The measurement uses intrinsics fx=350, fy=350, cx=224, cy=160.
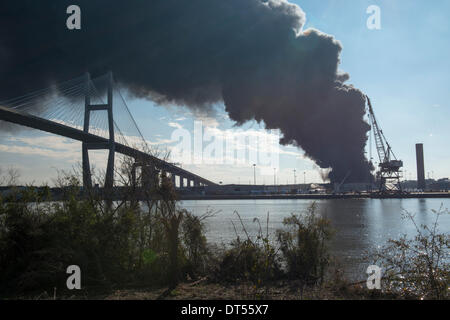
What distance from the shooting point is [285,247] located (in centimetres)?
1023

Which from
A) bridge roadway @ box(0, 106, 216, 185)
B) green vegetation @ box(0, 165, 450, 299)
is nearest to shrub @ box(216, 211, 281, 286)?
green vegetation @ box(0, 165, 450, 299)

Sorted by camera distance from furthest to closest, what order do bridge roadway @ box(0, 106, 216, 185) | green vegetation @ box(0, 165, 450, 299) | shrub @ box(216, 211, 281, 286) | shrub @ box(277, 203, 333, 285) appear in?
bridge roadway @ box(0, 106, 216, 185) → shrub @ box(277, 203, 333, 285) → shrub @ box(216, 211, 281, 286) → green vegetation @ box(0, 165, 450, 299)

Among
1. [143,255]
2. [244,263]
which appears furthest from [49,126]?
[244,263]

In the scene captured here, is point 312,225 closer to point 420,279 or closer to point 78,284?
point 420,279

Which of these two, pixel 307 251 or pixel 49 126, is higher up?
pixel 49 126

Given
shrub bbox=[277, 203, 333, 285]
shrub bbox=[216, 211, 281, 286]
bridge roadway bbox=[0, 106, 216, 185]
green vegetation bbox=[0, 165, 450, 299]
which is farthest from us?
bridge roadway bbox=[0, 106, 216, 185]

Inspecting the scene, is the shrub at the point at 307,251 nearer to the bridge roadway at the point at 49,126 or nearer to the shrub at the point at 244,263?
the shrub at the point at 244,263

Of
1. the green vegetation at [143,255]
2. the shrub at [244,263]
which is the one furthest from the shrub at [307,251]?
the shrub at [244,263]

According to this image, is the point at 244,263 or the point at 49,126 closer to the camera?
the point at 244,263

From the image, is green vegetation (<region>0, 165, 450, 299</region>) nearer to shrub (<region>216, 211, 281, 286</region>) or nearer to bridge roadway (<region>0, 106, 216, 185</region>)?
shrub (<region>216, 211, 281, 286</region>)

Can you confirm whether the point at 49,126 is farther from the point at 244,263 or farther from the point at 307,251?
the point at 307,251

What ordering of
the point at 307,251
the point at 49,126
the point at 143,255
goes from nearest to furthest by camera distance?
the point at 143,255, the point at 307,251, the point at 49,126
